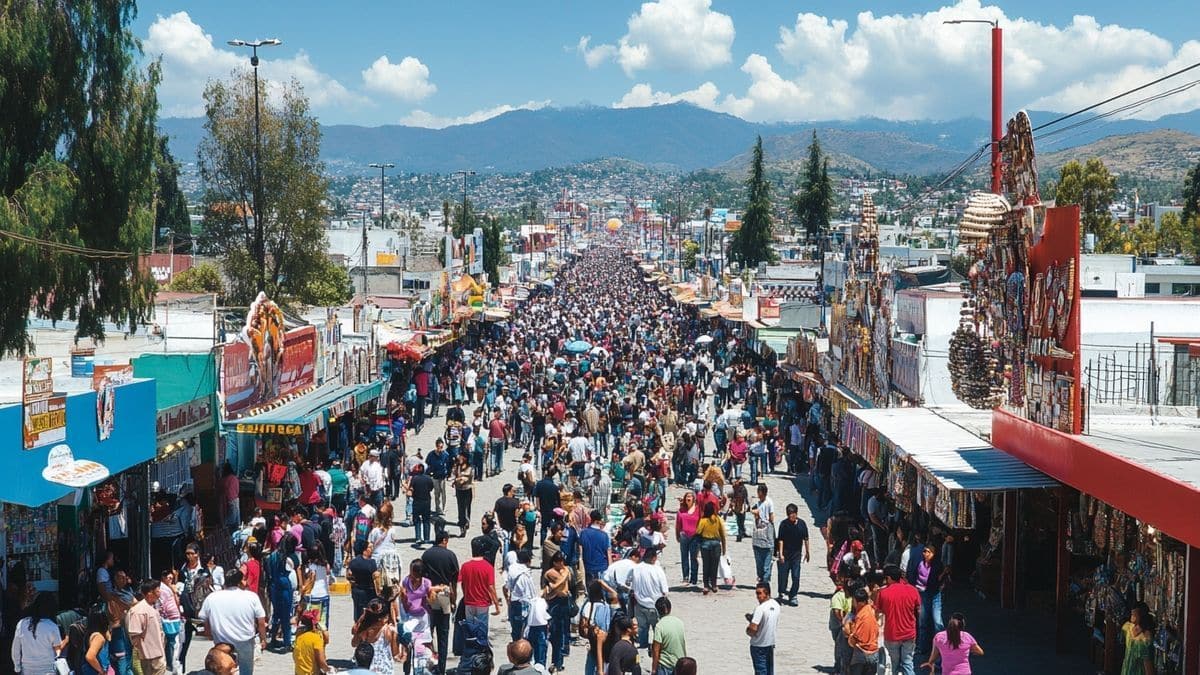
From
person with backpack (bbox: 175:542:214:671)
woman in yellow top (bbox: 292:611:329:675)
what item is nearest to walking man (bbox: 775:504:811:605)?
person with backpack (bbox: 175:542:214:671)

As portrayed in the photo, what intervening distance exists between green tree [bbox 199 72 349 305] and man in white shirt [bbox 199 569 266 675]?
1285 inches

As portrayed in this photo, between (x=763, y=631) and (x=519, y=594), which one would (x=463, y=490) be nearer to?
(x=519, y=594)

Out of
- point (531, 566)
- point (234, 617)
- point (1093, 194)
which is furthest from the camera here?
point (1093, 194)

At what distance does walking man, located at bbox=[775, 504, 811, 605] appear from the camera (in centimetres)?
1501

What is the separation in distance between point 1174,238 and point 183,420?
7065 cm

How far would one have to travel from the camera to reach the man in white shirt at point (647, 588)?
40.5 ft

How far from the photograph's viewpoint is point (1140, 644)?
34.5 feet

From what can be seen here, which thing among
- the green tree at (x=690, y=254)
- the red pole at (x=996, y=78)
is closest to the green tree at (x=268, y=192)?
the red pole at (x=996, y=78)

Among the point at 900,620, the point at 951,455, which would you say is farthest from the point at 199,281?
the point at 900,620

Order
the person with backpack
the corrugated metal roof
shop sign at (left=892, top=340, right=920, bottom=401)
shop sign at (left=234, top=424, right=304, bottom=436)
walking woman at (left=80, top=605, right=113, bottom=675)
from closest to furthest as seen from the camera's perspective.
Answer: walking woman at (left=80, top=605, right=113, bottom=675), the person with backpack, the corrugated metal roof, shop sign at (left=234, top=424, right=304, bottom=436), shop sign at (left=892, top=340, right=920, bottom=401)

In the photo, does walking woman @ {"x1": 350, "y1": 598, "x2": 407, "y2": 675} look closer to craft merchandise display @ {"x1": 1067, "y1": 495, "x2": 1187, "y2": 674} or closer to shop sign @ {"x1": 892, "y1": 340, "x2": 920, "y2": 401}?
craft merchandise display @ {"x1": 1067, "y1": 495, "x2": 1187, "y2": 674}

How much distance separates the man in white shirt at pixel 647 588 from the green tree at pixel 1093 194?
60.3 metres

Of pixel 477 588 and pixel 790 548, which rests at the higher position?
pixel 477 588

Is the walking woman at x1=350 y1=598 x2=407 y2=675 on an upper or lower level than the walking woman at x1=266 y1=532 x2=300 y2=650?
upper
